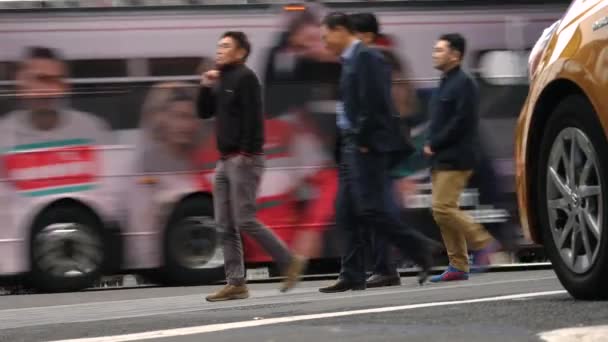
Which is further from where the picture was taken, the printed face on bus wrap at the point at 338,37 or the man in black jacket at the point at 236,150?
the printed face on bus wrap at the point at 338,37

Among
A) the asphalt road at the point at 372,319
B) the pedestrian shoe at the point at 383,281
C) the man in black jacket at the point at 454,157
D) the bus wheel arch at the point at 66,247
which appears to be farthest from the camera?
the bus wheel arch at the point at 66,247

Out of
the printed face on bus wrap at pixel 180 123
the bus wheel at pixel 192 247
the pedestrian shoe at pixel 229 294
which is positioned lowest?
the bus wheel at pixel 192 247

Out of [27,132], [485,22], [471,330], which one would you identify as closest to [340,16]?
[471,330]

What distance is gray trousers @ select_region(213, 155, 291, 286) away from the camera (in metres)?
9.37

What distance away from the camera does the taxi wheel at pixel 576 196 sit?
6.15m

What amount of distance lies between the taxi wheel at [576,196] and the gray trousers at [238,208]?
293 cm

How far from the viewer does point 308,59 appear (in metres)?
15.2

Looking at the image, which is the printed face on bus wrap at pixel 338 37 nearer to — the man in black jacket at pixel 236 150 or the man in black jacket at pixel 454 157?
the man in black jacket at pixel 236 150

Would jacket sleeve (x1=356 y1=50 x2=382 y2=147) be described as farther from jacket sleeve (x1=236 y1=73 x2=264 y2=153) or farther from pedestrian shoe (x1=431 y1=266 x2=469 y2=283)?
pedestrian shoe (x1=431 y1=266 x2=469 y2=283)

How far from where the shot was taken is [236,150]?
9398 millimetres

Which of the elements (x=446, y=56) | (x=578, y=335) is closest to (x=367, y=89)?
(x=446, y=56)

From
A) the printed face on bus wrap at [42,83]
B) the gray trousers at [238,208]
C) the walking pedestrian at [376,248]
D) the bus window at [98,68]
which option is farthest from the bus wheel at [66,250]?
the gray trousers at [238,208]

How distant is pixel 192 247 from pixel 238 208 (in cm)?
548

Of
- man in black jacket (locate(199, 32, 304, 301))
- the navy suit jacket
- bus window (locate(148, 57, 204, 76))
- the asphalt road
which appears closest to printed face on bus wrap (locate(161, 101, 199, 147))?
bus window (locate(148, 57, 204, 76))
